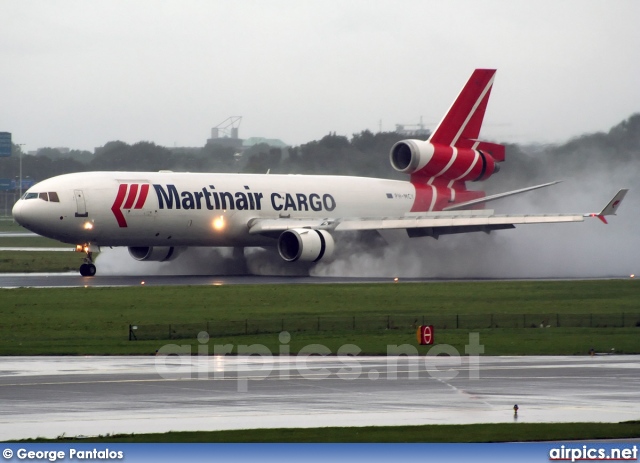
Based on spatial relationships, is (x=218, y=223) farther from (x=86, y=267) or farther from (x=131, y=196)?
(x=86, y=267)

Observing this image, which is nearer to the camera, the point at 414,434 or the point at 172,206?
the point at 414,434

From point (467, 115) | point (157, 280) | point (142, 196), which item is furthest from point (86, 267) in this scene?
point (467, 115)

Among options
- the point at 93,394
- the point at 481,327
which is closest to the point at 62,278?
the point at 481,327

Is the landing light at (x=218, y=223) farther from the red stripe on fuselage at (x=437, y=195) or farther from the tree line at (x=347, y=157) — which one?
the tree line at (x=347, y=157)

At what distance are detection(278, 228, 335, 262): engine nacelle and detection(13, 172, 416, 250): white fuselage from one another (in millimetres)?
2143

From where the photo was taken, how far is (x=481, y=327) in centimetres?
3541

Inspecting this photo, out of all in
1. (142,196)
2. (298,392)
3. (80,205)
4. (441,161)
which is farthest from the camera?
(441,161)

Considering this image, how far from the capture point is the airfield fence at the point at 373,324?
33406 mm

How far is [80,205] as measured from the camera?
53.0 metres

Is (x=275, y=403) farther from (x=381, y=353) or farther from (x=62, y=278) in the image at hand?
(x=62, y=278)

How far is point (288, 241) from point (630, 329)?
83.0ft

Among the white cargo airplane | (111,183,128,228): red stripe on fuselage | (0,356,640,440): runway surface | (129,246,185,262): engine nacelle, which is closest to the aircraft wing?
the white cargo airplane

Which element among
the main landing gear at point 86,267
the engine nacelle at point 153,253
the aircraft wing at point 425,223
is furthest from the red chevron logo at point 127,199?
the aircraft wing at point 425,223

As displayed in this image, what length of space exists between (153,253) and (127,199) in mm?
5334
